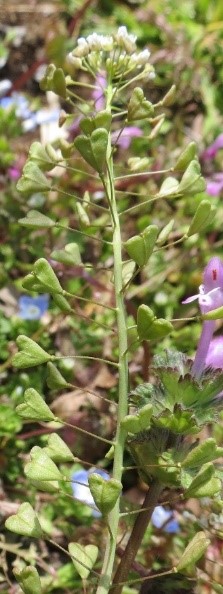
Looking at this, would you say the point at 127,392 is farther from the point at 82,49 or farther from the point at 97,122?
the point at 82,49

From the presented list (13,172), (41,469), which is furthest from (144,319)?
(13,172)

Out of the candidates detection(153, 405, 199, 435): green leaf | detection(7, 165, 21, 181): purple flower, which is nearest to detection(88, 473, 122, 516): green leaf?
detection(153, 405, 199, 435): green leaf

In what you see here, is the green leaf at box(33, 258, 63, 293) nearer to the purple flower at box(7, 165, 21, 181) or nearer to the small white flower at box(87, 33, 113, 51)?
the small white flower at box(87, 33, 113, 51)

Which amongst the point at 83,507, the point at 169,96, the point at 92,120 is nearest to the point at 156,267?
the point at 83,507

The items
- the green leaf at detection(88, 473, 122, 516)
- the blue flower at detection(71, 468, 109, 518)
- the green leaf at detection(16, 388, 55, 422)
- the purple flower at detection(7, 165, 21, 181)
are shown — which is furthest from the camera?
the purple flower at detection(7, 165, 21, 181)

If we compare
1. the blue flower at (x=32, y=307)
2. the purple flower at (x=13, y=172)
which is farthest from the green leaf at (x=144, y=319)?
the purple flower at (x=13, y=172)

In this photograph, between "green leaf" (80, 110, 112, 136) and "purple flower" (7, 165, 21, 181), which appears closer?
"green leaf" (80, 110, 112, 136)

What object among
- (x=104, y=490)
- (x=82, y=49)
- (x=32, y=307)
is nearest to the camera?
(x=104, y=490)
